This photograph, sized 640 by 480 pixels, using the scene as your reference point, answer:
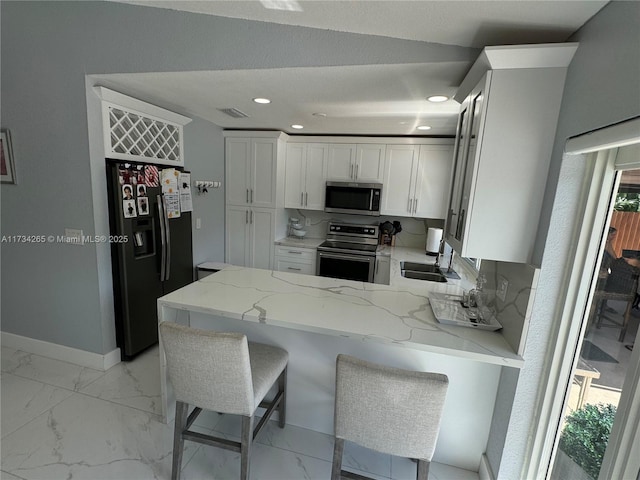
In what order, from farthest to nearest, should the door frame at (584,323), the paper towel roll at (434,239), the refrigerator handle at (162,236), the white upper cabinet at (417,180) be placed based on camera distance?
1. the white upper cabinet at (417,180)
2. the paper towel roll at (434,239)
3. the refrigerator handle at (162,236)
4. the door frame at (584,323)

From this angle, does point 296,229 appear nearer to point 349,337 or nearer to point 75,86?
point 75,86

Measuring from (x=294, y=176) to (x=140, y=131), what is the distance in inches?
75.2

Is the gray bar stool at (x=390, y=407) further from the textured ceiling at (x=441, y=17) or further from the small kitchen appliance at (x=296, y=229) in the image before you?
the small kitchen appliance at (x=296, y=229)

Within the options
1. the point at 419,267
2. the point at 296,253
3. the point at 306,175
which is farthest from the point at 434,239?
the point at 306,175

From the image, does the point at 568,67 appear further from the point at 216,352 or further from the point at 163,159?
the point at 163,159

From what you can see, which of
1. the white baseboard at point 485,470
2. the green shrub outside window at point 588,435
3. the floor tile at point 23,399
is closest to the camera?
the green shrub outside window at point 588,435

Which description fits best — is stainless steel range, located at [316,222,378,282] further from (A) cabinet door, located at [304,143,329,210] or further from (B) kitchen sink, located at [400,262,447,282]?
(A) cabinet door, located at [304,143,329,210]

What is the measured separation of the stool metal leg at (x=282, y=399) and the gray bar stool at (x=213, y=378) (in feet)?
0.93

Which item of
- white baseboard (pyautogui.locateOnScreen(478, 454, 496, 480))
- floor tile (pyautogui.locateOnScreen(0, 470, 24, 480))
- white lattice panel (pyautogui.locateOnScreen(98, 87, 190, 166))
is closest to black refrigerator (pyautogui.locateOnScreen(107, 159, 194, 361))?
white lattice panel (pyautogui.locateOnScreen(98, 87, 190, 166))

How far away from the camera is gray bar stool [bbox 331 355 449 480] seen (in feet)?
3.69

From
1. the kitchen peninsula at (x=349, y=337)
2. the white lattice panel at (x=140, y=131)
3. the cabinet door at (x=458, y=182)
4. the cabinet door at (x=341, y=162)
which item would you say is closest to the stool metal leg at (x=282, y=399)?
the kitchen peninsula at (x=349, y=337)

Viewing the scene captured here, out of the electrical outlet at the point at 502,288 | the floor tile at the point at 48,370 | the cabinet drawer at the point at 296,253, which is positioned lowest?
the floor tile at the point at 48,370

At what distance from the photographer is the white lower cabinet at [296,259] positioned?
3.80m

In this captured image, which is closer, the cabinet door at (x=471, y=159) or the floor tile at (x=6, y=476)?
the cabinet door at (x=471, y=159)
